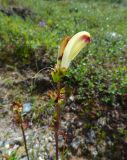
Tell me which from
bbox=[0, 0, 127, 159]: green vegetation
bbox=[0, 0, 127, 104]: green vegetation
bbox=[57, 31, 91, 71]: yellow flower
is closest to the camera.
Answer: bbox=[57, 31, 91, 71]: yellow flower

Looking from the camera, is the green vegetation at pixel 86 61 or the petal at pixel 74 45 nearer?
the petal at pixel 74 45

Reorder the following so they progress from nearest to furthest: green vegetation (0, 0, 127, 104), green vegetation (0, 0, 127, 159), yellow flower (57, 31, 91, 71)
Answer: yellow flower (57, 31, 91, 71) < green vegetation (0, 0, 127, 159) < green vegetation (0, 0, 127, 104)

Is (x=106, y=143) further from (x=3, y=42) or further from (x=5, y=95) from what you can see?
(x=3, y=42)

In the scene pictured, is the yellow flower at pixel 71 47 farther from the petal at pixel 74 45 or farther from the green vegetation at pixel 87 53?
the green vegetation at pixel 87 53

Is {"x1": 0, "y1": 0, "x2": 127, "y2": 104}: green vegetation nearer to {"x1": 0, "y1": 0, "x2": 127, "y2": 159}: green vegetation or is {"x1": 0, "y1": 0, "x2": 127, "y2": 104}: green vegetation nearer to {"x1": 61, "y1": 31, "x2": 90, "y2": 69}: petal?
{"x1": 0, "y1": 0, "x2": 127, "y2": 159}: green vegetation

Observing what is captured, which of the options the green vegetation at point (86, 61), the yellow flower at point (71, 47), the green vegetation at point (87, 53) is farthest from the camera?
the green vegetation at point (87, 53)

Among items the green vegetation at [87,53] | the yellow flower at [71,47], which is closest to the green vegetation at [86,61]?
the green vegetation at [87,53]

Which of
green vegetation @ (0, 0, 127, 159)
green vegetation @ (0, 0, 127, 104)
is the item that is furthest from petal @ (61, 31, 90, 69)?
green vegetation @ (0, 0, 127, 104)

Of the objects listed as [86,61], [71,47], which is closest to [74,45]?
[71,47]
